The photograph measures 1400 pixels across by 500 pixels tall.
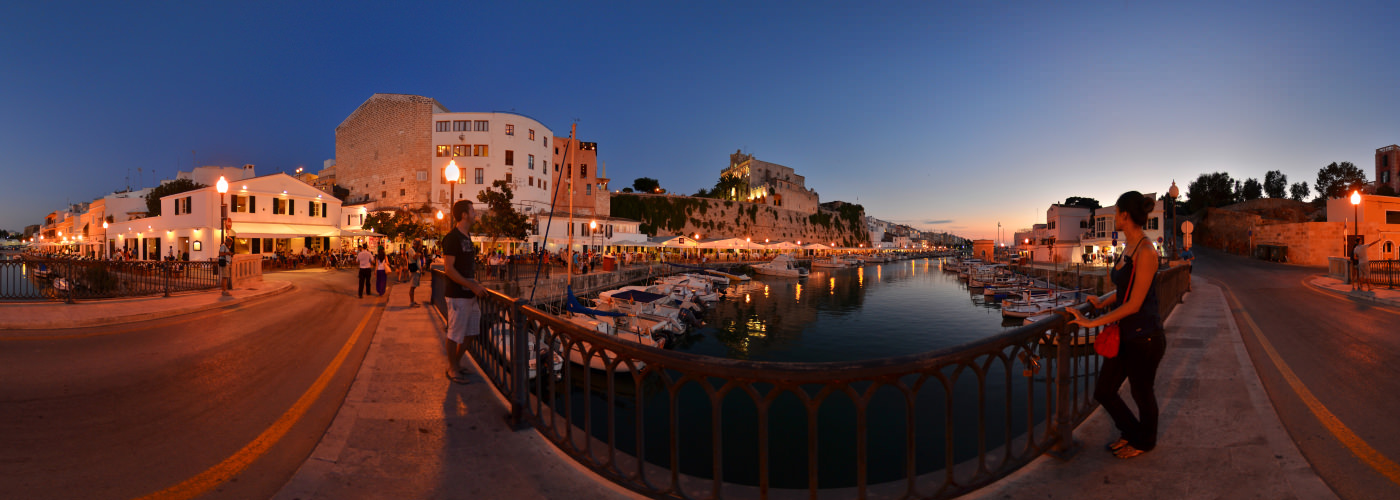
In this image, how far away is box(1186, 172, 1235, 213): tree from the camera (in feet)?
245

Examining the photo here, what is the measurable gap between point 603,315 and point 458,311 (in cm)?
1557

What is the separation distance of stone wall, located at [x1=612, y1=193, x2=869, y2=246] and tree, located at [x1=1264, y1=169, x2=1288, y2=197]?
71297 millimetres

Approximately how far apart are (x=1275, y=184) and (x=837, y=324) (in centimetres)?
9407

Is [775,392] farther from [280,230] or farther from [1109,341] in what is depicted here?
[280,230]

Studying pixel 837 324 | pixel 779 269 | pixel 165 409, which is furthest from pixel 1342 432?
pixel 779 269

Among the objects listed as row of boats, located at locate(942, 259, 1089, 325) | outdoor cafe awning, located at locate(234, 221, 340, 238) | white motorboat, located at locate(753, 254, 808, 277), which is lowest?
row of boats, located at locate(942, 259, 1089, 325)

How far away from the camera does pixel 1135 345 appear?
10.9ft

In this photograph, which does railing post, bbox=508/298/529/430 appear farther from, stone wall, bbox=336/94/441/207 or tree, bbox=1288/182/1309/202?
tree, bbox=1288/182/1309/202

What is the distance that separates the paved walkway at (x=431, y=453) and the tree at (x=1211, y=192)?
105 meters

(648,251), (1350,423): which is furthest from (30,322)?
Result: (648,251)

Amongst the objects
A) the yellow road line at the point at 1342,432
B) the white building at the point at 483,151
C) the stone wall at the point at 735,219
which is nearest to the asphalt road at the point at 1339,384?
the yellow road line at the point at 1342,432

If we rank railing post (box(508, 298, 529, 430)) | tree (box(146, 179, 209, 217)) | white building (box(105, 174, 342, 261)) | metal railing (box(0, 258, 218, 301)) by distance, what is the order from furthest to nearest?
tree (box(146, 179, 209, 217))
white building (box(105, 174, 342, 261))
metal railing (box(0, 258, 218, 301))
railing post (box(508, 298, 529, 430))

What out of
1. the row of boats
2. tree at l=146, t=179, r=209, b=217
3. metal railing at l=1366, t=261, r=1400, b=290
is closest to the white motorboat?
the row of boats

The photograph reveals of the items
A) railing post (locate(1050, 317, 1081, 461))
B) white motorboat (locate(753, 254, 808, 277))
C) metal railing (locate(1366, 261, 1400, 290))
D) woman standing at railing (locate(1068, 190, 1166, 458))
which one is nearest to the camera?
woman standing at railing (locate(1068, 190, 1166, 458))
